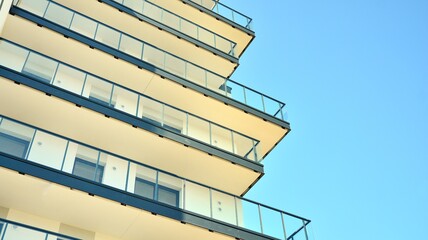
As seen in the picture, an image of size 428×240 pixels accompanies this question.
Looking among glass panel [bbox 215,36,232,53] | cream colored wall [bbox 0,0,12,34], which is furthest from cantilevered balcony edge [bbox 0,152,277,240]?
glass panel [bbox 215,36,232,53]

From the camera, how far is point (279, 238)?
13789 mm

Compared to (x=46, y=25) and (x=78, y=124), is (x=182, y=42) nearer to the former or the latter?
(x=46, y=25)

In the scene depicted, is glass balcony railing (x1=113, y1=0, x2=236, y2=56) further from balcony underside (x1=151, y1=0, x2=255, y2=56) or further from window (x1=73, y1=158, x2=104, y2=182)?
window (x1=73, y1=158, x2=104, y2=182)

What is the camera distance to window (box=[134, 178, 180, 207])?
543 inches

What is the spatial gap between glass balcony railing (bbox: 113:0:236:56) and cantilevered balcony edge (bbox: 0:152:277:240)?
9586 mm

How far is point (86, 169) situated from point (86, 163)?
0.20m

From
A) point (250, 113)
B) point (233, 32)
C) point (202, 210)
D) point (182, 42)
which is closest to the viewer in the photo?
point (202, 210)

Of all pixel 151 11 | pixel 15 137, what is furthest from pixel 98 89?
pixel 151 11

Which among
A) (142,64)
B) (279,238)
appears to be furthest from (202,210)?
(142,64)

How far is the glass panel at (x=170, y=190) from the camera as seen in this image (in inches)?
543

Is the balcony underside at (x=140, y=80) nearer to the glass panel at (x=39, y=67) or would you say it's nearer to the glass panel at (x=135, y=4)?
the glass panel at (x=39, y=67)

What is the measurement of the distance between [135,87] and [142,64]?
0.81 m

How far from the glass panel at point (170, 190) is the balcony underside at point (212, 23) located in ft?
28.8

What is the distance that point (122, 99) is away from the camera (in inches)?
598
